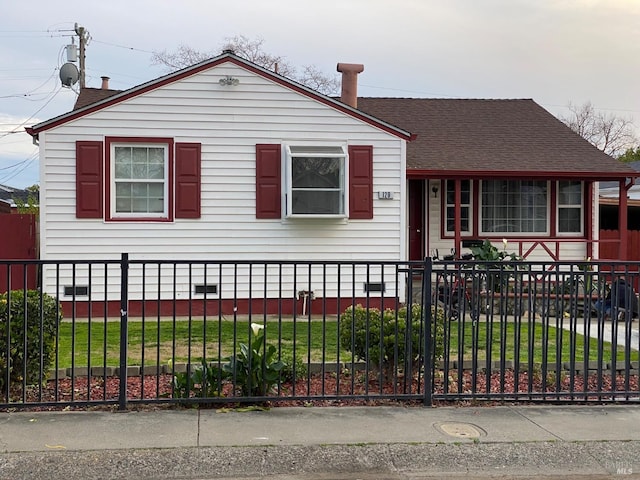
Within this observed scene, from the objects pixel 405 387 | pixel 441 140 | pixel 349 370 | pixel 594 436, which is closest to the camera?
pixel 594 436

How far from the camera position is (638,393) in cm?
592

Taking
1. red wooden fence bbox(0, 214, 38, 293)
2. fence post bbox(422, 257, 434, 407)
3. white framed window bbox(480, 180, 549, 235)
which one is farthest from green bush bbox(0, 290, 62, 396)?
white framed window bbox(480, 180, 549, 235)

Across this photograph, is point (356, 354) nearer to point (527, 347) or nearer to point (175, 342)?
point (175, 342)

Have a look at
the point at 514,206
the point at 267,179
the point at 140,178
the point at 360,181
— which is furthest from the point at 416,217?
the point at 140,178

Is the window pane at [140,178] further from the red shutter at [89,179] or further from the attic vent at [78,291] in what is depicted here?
the attic vent at [78,291]

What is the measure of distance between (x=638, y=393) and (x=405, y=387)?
2205mm

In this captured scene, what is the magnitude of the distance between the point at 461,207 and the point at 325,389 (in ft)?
30.2

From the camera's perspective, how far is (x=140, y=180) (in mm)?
11250

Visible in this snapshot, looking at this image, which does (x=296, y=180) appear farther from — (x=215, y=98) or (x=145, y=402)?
(x=145, y=402)

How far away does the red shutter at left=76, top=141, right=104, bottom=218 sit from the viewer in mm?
10969

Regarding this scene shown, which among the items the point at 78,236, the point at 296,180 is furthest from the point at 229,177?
the point at 78,236

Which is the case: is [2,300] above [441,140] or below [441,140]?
below

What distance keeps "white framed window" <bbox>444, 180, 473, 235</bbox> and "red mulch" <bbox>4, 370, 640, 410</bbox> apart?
25.3 feet

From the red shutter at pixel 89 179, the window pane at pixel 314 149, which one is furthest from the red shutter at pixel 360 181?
the red shutter at pixel 89 179
